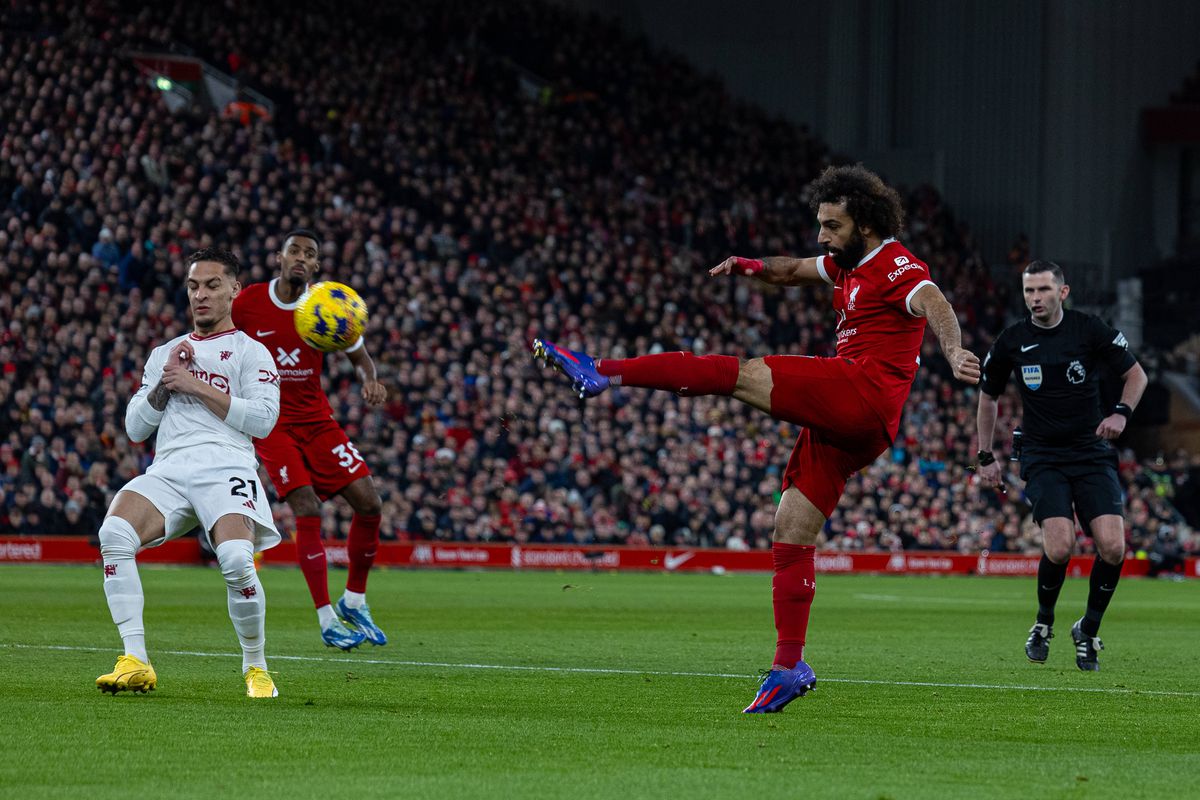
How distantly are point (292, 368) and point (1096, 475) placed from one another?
582 centimetres

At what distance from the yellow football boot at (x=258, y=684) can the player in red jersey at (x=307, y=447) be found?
12.6ft

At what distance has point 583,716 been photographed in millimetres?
7938

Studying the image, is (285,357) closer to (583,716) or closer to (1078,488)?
(583,716)

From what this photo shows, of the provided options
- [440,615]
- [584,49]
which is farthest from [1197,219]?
[440,615]

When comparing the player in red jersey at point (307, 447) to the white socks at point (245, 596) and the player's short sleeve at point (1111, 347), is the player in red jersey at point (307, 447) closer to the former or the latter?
the white socks at point (245, 596)

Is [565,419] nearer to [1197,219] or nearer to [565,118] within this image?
[565,118]

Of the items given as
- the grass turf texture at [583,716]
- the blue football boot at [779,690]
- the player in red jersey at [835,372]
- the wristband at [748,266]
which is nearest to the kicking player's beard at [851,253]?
the player in red jersey at [835,372]

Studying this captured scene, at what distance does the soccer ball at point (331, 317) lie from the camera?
1166cm

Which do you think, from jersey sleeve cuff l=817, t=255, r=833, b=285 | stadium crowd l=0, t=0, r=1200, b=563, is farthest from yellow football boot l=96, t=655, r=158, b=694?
stadium crowd l=0, t=0, r=1200, b=563

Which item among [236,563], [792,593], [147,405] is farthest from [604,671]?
[147,405]

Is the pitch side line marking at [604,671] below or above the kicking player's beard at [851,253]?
below

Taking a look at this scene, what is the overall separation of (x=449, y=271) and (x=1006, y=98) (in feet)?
55.9

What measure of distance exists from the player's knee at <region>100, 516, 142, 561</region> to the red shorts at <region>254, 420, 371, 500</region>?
405 cm

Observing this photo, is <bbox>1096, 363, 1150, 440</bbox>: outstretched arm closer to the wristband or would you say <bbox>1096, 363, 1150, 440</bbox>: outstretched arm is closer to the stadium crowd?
the wristband
